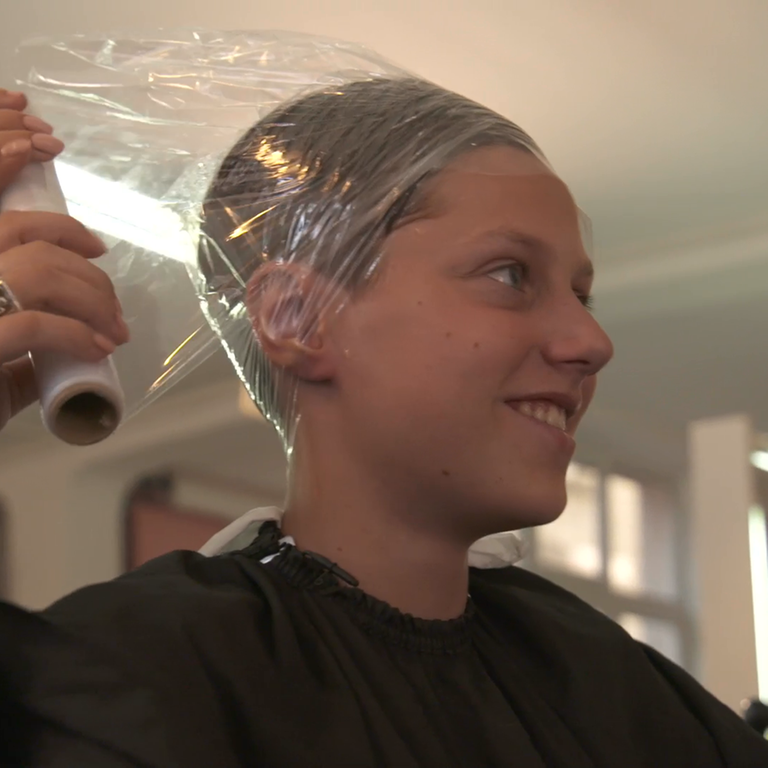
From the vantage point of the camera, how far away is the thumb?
719 mm

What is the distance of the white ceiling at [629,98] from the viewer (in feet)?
5.82

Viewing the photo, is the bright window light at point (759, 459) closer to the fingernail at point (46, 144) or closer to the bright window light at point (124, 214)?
the bright window light at point (124, 214)

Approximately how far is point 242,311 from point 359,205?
138 mm

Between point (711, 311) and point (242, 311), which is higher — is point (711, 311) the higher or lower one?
the lower one

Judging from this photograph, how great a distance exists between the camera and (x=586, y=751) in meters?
0.79

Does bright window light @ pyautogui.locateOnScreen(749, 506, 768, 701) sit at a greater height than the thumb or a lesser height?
lesser

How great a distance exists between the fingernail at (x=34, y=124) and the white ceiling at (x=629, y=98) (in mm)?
600

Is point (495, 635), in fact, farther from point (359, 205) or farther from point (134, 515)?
point (134, 515)

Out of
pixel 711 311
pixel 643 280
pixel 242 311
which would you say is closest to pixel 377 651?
pixel 242 311

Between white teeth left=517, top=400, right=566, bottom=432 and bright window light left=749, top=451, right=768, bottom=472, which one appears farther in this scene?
bright window light left=749, top=451, right=768, bottom=472

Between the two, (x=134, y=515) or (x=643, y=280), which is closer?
(x=643, y=280)

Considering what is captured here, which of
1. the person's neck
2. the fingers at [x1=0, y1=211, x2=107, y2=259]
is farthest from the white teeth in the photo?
the fingers at [x1=0, y1=211, x2=107, y2=259]

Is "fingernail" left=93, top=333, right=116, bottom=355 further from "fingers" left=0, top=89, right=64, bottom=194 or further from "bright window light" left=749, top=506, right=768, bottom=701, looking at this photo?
"bright window light" left=749, top=506, right=768, bottom=701

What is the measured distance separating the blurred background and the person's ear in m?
0.29
